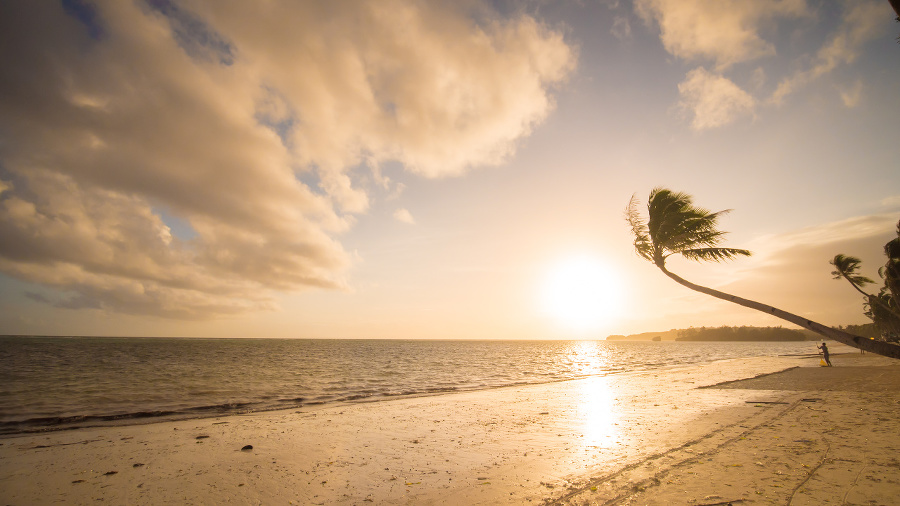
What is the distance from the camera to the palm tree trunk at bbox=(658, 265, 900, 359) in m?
6.64

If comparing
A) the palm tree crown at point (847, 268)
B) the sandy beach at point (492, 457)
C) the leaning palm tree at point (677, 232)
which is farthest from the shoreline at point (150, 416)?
the palm tree crown at point (847, 268)

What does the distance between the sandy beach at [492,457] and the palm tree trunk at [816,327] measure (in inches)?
89.3

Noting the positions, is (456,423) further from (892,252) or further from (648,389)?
(892,252)

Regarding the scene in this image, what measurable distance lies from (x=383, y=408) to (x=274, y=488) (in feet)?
35.5

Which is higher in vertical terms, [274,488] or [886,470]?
[886,470]

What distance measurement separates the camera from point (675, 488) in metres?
6.47

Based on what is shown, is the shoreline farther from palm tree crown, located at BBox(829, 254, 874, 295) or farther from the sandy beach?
palm tree crown, located at BBox(829, 254, 874, 295)

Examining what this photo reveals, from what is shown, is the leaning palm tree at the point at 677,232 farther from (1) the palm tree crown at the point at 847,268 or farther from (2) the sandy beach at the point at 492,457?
(1) the palm tree crown at the point at 847,268

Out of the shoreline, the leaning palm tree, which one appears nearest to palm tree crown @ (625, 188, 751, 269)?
the leaning palm tree

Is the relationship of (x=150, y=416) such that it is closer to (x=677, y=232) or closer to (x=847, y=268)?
(x=677, y=232)

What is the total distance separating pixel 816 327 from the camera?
8.48 metres

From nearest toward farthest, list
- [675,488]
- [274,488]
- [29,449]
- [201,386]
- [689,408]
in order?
1. [675,488]
2. [274,488]
3. [29,449]
4. [689,408]
5. [201,386]

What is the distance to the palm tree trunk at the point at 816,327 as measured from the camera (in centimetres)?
664

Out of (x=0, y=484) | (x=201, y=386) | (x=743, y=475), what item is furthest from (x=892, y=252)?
(x=201, y=386)
